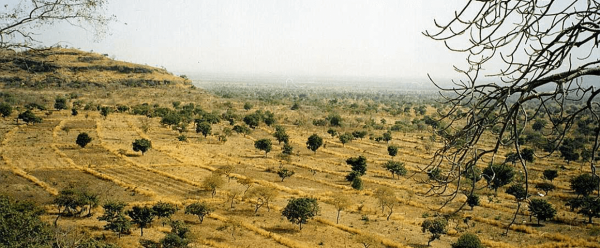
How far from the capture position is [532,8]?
2621mm

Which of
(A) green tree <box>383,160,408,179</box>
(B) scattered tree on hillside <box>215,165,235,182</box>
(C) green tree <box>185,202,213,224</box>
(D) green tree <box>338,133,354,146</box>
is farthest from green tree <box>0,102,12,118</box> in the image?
(A) green tree <box>383,160,408,179</box>

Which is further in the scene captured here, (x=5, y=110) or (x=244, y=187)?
(x=5, y=110)

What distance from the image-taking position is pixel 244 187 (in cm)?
3048

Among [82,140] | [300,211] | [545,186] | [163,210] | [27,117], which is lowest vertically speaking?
[163,210]

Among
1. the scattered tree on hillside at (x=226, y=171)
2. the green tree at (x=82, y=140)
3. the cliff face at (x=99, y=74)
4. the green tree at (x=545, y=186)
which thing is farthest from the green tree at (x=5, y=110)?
the green tree at (x=545, y=186)

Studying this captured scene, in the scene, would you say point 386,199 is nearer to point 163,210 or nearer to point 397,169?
point 397,169

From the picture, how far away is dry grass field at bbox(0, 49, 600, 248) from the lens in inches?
844

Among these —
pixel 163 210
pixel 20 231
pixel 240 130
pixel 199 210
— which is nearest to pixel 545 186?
pixel 199 210

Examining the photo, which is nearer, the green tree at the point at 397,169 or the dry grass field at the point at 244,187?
the dry grass field at the point at 244,187

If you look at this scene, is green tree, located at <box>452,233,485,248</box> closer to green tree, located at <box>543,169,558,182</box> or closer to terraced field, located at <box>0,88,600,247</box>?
terraced field, located at <box>0,88,600,247</box>

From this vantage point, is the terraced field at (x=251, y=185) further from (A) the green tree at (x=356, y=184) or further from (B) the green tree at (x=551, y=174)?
(B) the green tree at (x=551, y=174)

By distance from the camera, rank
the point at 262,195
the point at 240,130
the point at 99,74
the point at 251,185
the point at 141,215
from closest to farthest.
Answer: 1. the point at 141,215
2. the point at 262,195
3. the point at 251,185
4. the point at 240,130
5. the point at 99,74

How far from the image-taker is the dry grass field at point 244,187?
70.3 feet

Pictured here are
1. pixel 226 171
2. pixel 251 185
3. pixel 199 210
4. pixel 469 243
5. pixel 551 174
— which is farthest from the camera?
pixel 551 174
